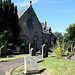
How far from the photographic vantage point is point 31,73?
21.0 ft

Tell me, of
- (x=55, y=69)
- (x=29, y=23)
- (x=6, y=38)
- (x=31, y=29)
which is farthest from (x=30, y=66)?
(x=29, y=23)

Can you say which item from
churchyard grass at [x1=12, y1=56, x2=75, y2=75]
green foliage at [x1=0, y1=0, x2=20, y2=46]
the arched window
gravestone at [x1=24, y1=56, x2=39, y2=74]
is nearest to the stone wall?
the arched window

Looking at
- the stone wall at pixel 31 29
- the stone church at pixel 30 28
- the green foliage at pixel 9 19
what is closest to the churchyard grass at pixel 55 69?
the green foliage at pixel 9 19

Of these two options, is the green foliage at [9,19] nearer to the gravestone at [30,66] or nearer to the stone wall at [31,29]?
the stone wall at [31,29]

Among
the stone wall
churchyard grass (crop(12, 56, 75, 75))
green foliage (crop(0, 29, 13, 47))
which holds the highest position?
the stone wall

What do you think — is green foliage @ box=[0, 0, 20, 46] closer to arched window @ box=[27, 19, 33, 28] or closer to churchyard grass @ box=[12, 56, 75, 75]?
arched window @ box=[27, 19, 33, 28]

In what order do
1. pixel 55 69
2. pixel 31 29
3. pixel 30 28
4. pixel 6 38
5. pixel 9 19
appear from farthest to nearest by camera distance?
pixel 31 29, pixel 30 28, pixel 9 19, pixel 6 38, pixel 55 69

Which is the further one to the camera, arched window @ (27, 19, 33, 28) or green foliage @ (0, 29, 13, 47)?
arched window @ (27, 19, 33, 28)

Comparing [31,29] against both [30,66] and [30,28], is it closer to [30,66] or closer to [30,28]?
[30,28]

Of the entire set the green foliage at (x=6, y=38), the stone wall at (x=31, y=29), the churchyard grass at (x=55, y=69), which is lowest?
the churchyard grass at (x=55, y=69)

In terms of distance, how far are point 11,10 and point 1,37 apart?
6848mm

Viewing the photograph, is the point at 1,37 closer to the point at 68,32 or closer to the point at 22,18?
the point at 22,18

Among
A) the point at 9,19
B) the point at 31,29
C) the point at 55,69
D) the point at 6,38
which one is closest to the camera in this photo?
the point at 55,69

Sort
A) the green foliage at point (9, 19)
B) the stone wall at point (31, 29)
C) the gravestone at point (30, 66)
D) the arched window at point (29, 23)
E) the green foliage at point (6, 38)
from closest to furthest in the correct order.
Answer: the gravestone at point (30, 66) < the green foliage at point (6, 38) < the green foliage at point (9, 19) < the stone wall at point (31, 29) < the arched window at point (29, 23)
